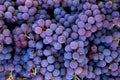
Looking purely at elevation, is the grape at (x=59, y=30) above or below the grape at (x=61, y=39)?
above

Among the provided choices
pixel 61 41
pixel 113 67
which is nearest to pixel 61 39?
pixel 61 41

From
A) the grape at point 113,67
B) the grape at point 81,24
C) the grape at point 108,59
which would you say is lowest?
the grape at point 113,67

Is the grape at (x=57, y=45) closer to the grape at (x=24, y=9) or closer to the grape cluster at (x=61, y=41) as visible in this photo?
the grape cluster at (x=61, y=41)

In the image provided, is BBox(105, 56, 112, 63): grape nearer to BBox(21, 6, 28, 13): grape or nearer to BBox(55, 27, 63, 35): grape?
BBox(55, 27, 63, 35): grape

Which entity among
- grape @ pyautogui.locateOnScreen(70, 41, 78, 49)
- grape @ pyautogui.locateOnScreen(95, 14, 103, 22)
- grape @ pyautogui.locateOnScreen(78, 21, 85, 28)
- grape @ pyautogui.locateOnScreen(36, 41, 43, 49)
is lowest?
grape @ pyautogui.locateOnScreen(70, 41, 78, 49)

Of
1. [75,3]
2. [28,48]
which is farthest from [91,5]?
[28,48]

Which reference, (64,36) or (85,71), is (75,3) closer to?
(64,36)

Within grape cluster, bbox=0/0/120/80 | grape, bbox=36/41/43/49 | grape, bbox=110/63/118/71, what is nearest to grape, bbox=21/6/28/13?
grape cluster, bbox=0/0/120/80

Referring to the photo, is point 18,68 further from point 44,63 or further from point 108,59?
point 108,59

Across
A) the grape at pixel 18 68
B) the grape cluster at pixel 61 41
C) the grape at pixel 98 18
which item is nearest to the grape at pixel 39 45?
the grape cluster at pixel 61 41
